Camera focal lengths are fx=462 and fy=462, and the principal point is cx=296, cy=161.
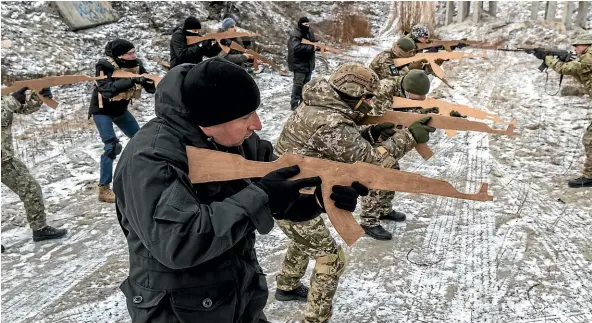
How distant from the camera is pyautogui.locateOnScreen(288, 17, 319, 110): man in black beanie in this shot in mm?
8430

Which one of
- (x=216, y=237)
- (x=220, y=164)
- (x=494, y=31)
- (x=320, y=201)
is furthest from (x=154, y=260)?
(x=494, y=31)

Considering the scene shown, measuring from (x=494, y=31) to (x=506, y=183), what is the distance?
9.95m

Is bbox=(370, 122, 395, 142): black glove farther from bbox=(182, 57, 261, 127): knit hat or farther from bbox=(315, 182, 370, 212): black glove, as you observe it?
bbox=(182, 57, 261, 127): knit hat

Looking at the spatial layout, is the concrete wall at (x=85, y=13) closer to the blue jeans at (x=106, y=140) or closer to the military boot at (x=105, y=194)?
the blue jeans at (x=106, y=140)

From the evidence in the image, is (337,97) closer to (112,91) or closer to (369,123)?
(369,123)

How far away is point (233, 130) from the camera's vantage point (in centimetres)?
171

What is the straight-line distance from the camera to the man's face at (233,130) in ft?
5.54

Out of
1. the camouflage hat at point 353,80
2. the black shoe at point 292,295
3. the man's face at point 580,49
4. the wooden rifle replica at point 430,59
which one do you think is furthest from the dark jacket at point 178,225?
the man's face at point 580,49

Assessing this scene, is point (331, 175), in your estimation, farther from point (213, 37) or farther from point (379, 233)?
point (213, 37)

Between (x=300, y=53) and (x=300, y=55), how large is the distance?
48 mm

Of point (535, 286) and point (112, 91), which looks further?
point (112, 91)

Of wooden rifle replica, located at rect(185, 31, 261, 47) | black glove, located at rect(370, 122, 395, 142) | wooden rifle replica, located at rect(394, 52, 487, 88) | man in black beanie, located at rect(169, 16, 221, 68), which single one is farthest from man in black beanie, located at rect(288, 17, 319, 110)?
black glove, located at rect(370, 122, 395, 142)

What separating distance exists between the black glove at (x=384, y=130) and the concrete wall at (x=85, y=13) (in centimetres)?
983

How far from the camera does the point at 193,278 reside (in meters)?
1.68
